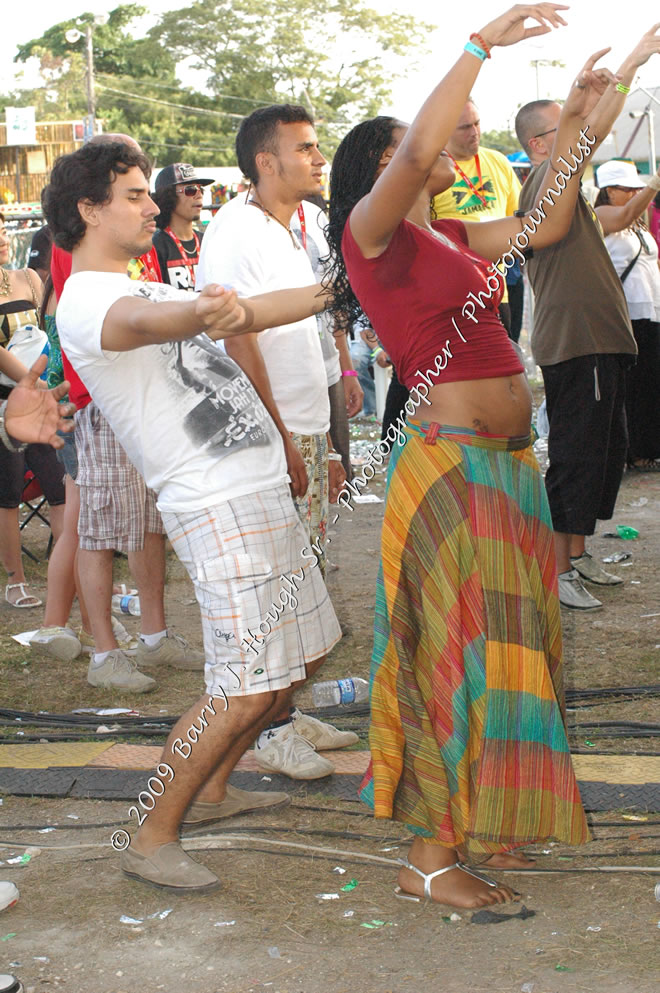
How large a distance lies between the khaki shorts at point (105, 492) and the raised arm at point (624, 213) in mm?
2909

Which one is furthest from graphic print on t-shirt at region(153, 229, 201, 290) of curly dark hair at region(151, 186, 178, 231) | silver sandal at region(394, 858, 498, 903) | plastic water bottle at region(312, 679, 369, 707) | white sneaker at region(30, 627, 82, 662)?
silver sandal at region(394, 858, 498, 903)

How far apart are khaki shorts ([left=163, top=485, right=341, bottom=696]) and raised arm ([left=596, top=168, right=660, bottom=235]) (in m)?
3.39

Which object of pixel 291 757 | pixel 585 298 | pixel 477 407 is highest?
pixel 585 298

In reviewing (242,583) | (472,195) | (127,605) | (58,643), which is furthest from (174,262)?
(242,583)

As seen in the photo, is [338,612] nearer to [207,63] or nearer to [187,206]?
[187,206]

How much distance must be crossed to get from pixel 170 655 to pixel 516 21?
11.1 feet

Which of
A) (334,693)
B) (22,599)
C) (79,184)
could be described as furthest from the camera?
(22,599)

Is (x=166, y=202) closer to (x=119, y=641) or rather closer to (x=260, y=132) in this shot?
(x=260, y=132)

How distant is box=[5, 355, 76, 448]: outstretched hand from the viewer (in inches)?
124

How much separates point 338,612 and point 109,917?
9.81 feet

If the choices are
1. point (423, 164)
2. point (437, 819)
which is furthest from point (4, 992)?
point (423, 164)

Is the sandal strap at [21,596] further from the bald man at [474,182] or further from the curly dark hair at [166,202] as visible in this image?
the bald man at [474,182]

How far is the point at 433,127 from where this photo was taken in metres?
2.52

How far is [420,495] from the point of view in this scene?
2885mm
